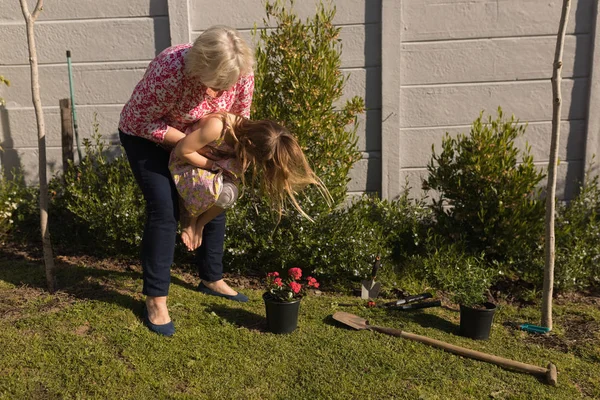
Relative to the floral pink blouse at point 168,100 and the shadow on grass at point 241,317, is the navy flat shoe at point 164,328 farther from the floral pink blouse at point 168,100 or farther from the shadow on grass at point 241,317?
the floral pink blouse at point 168,100

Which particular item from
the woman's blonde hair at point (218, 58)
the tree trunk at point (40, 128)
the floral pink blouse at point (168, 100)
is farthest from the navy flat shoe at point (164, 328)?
the woman's blonde hair at point (218, 58)

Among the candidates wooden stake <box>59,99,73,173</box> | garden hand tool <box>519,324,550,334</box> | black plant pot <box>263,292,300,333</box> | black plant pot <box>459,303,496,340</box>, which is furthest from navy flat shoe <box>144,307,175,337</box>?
garden hand tool <box>519,324,550,334</box>

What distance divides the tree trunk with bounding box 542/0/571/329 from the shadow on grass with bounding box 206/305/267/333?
1.90 metres

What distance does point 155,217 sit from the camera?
3.05 meters

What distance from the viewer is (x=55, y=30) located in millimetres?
4695

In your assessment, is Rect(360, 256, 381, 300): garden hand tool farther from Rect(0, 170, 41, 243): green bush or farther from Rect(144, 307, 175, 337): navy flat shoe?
Rect(0, 170, 41, 243): green bush

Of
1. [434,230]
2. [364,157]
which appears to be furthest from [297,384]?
[364,157]

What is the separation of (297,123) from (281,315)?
1564 mm

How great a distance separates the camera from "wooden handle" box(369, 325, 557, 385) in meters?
2.86

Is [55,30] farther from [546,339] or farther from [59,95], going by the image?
[546,339]

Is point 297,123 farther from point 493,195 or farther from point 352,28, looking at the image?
point 493,195

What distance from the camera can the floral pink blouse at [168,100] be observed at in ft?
9.49

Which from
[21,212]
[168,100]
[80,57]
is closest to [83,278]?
[21,212]

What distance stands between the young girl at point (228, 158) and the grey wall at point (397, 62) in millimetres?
1798
